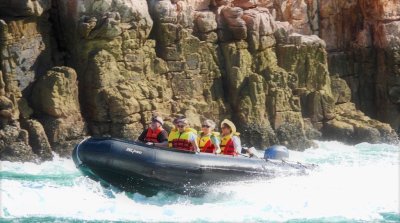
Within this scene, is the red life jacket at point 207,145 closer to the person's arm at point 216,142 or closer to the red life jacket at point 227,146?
the person's arm at point 216,142

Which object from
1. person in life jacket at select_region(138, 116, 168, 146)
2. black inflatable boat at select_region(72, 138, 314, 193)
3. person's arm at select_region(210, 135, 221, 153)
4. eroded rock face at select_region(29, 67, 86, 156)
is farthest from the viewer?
eroded rock face at select_region(29, 67, 86, 156)

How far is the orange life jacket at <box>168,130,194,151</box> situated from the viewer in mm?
14891

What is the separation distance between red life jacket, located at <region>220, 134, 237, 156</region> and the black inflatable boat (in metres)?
0.57

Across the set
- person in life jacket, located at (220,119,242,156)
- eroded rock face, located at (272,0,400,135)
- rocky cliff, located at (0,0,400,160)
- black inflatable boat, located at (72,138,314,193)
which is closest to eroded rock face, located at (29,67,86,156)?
rocky cliff, located at (0,0,400,160)

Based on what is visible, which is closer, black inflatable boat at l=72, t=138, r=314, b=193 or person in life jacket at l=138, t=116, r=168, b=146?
black inflatable boat at l=72, t=138, r=314, b=193

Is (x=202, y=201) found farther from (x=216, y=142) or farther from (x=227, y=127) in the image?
(x=227, y=127)

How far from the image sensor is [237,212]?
48.4 ft

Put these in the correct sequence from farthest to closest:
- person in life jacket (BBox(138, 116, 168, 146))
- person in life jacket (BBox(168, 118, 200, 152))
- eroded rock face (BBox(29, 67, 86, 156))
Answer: eroded rock face (BBox(29, 67, 86, 156)), person in life jacket (BBox(138, 116, 168, 146)), person in life jacket (BBox(168, 118, 200, 152))

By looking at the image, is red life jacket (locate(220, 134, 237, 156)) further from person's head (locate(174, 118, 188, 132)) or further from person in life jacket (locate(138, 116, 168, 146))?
person in life jacket (locate(138, 116, 168, 146))

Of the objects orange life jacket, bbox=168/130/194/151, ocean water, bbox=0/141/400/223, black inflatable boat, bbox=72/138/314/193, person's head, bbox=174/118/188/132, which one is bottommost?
ocean water, bbox=0/141/400/223

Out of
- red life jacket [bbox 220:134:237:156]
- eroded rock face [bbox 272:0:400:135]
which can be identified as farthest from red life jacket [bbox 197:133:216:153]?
eroded rock face [bbox 272:0:400:135]

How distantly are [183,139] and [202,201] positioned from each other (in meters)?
1.14

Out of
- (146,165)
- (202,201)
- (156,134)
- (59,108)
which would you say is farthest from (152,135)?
(59,108)

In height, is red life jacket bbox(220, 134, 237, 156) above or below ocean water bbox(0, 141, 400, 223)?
above
